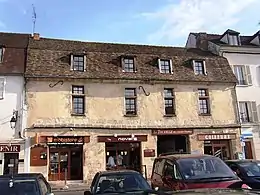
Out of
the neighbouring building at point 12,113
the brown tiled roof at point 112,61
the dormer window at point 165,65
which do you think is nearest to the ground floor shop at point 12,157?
the neighbouring building at point 12,113

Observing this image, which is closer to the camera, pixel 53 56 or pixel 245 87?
pixel 53 56

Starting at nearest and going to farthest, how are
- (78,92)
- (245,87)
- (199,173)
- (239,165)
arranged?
(199,173) < (239,165) < (78,92) < (245,87)

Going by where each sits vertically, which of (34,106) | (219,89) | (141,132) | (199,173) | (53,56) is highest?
(53,56)

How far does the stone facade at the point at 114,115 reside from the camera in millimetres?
20141

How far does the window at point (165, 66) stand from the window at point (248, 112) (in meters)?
6.48

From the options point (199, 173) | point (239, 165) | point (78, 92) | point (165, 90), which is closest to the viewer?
point (199, 173)

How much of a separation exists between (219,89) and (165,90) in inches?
170

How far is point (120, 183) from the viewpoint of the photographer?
7875 mm

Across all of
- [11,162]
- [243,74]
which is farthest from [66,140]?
[243,74]

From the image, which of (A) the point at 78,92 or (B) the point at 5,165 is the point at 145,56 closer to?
Result: (A) the point at 78,92

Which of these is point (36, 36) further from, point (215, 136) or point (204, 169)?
point (204, 169)

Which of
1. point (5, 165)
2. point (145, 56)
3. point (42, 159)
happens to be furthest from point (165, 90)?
point (5, 165)

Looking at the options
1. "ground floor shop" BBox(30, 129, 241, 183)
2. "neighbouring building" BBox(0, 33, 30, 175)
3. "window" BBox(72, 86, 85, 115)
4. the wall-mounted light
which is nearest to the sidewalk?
"ground floor shop" BBox(30, 129, 241, 183)

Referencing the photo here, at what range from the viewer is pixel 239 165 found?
10.4 m
